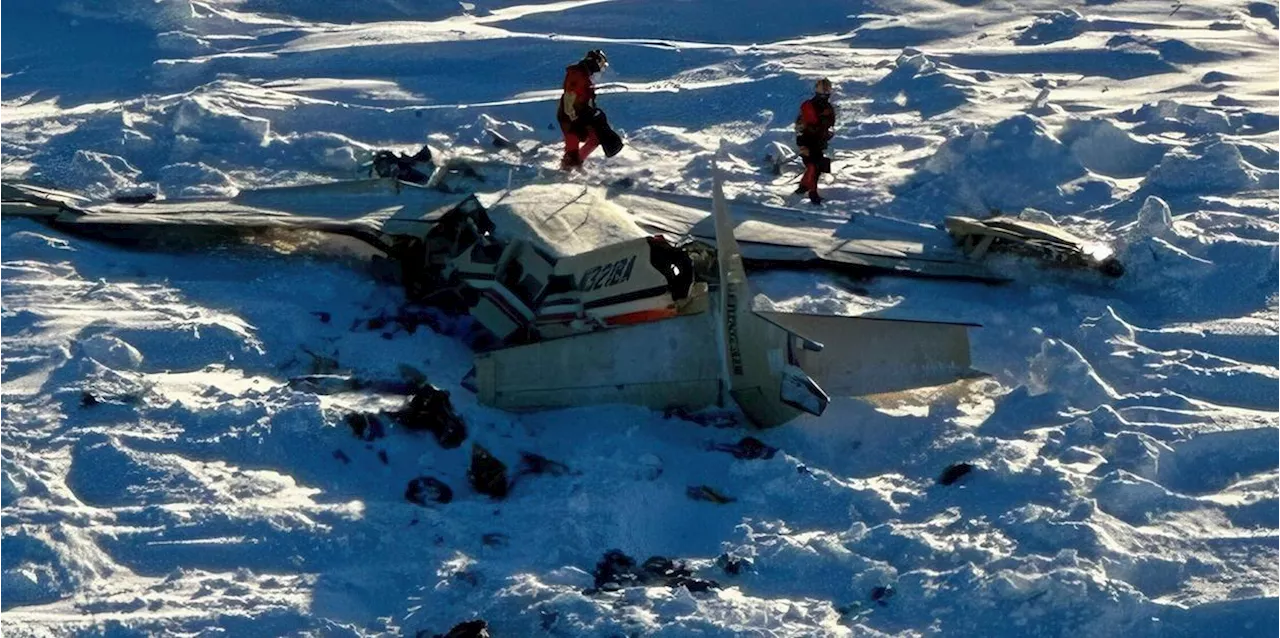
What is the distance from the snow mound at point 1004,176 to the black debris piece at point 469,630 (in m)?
6.55

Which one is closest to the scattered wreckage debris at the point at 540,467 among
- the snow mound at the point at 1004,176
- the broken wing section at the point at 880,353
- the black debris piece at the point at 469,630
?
the black debris piece at the point at 469,630

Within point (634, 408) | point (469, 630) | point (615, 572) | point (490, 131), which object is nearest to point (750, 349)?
point (634, 408)

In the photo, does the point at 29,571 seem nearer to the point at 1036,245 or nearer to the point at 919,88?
the point at 1036,245

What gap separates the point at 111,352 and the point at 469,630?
3.69 m

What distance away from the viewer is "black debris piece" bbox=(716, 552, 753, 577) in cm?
861

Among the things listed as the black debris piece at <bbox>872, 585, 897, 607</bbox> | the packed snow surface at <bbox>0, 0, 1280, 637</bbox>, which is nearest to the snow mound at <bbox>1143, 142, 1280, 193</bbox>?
the packed snow surface at <bbox>0, 0, 1280, 637</bbox>

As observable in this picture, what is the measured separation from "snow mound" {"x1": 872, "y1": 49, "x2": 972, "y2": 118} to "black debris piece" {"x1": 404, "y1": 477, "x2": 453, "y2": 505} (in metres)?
7.56

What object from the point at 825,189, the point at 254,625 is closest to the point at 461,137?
the point at 825,189

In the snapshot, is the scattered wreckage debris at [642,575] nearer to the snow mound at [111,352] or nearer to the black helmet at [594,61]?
the snow mound at [111,352]

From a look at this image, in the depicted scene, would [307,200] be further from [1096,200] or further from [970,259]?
[1096,200]

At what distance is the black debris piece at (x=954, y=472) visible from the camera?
9.48 m

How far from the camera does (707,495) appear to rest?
926cm

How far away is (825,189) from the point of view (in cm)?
1380

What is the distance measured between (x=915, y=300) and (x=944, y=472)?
2446 mm
